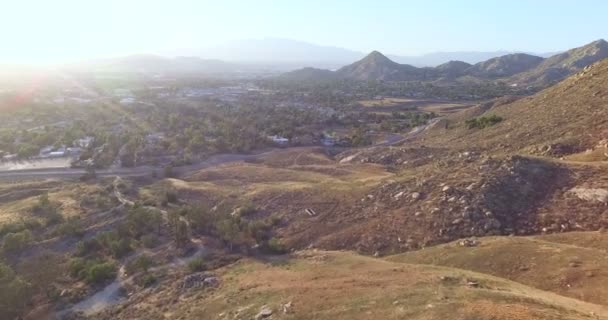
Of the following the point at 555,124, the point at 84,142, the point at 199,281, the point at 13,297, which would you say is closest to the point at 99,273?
the point at 13,297

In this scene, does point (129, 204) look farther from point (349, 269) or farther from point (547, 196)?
A: point (547, 196)

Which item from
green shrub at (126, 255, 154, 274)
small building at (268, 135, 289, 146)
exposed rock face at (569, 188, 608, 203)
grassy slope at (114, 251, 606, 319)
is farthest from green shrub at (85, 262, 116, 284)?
small building at (268, 135, 289, 146)

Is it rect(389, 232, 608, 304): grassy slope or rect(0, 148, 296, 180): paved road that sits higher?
rect(389, 232, 608, 304): grassy slope

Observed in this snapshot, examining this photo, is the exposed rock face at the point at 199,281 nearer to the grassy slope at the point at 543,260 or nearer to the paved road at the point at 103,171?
the grassy slope at the point at 543,260

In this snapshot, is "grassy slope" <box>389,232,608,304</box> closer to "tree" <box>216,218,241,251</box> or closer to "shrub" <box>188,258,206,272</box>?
"tree" <box>216,218,241,251</box>

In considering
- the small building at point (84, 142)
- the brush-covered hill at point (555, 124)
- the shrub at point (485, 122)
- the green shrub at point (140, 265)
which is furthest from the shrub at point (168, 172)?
the shrub at point (485, 122)

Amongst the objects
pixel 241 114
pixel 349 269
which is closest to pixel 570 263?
pixel 349 269
